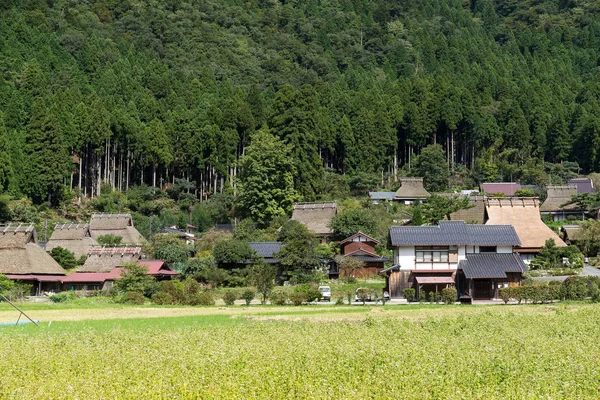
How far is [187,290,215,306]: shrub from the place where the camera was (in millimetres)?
35000

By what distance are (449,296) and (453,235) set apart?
526 centimetres

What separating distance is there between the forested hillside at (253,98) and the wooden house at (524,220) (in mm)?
15352

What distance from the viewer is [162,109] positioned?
6875 centimetres

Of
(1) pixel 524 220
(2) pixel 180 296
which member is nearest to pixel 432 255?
(1) pixel 524 220

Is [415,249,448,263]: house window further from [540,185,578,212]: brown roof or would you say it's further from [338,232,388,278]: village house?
[540,185,578,212]: brown roof

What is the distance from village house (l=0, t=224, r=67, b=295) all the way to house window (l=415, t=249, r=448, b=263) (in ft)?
65.2

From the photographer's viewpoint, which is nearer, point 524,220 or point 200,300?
point 200,300

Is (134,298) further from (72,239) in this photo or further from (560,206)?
(560,206)

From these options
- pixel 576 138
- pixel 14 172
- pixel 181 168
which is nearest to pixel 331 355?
pixel 14 172

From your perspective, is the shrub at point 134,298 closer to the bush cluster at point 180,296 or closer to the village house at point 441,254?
the bush cluster at point 180,296

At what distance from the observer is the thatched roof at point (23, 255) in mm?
45125

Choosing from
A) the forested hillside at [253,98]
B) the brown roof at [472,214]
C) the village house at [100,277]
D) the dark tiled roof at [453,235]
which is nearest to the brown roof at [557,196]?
the forested hillside at [253,98]

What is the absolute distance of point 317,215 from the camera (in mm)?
54125

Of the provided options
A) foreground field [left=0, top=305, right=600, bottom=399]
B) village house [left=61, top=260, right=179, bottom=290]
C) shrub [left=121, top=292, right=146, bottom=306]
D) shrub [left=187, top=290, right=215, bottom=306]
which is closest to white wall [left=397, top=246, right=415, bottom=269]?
shrub [left=187, top=290, right=215, bottom=306]
